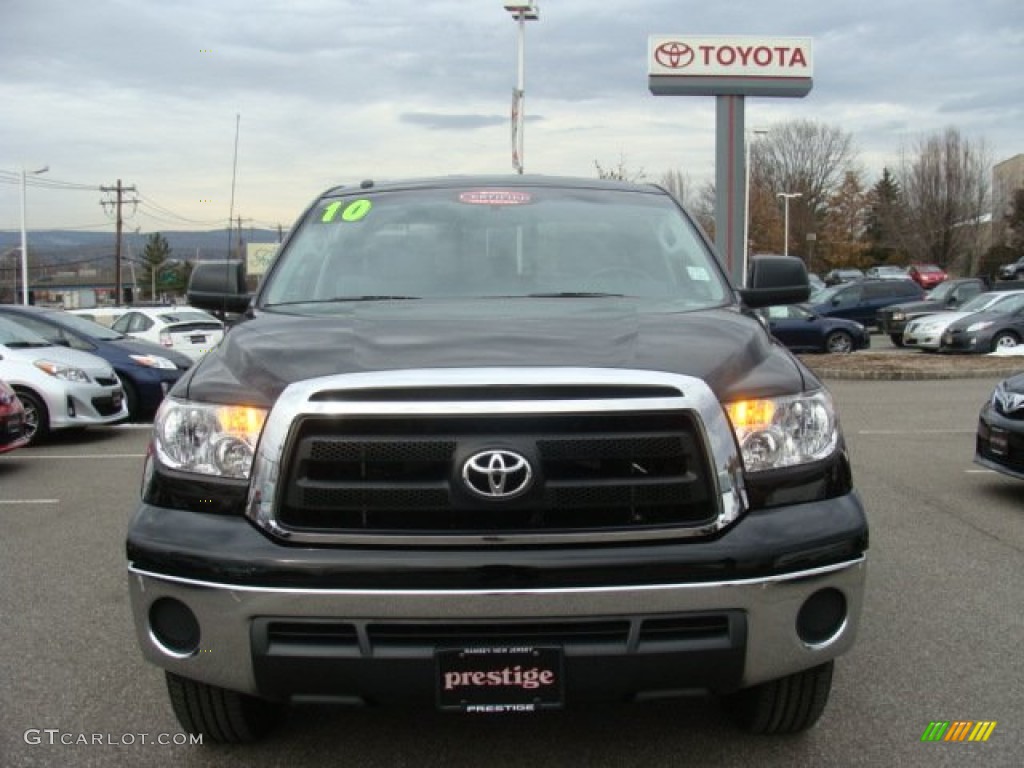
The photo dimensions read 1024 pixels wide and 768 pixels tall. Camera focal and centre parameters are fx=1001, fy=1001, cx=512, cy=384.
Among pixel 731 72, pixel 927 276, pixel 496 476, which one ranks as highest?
pixel 731 72

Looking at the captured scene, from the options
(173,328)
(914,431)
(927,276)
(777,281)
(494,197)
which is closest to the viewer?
(777,281)

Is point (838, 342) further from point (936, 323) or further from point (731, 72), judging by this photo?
point (731, 72)

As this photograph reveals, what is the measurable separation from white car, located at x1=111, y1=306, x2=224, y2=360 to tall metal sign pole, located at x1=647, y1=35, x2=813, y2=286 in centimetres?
995

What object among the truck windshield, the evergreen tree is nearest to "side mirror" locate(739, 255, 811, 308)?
the truck windshield

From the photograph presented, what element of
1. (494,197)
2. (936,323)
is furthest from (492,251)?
(936,323)

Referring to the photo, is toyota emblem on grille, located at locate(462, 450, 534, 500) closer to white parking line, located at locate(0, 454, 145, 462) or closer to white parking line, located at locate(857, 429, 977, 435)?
white parking line, located at locate(0, 454, 145, 462)

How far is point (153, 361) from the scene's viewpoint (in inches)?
498

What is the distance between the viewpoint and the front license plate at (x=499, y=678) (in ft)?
8.58

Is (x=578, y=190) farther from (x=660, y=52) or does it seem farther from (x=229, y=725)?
(x=660, y=52)

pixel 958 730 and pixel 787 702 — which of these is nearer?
pixel 787 702

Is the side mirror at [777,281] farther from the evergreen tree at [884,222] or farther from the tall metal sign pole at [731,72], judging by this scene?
the evergreen tree at [884,222]

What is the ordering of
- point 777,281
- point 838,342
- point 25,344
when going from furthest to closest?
point 838,342
point 25,344
point 777,281

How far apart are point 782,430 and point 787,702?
945 mm

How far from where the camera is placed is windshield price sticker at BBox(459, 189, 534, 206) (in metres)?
4.31
